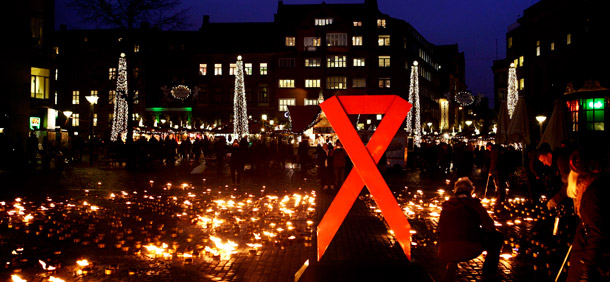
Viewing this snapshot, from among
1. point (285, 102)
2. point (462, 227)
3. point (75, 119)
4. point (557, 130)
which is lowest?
point (462, 227)

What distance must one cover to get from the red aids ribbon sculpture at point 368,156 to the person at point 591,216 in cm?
168

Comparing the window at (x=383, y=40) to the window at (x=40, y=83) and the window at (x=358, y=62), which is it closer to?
the window at (x=358, y=62)

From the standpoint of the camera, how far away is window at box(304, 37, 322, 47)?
66.1 meters

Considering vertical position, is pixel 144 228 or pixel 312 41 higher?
pixel 312 41

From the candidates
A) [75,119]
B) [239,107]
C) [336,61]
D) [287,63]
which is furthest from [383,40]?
[75,119]

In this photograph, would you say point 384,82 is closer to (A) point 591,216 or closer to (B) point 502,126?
(B) point 502,126

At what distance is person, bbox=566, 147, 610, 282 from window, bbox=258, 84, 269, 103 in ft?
207

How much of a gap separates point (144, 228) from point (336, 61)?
57.3 m

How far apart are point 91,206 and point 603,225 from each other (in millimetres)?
12153

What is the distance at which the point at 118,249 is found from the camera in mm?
8578

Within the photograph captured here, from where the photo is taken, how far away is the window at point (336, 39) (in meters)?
65.9

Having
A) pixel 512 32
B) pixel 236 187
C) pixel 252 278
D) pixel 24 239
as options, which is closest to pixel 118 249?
pixel 24 239

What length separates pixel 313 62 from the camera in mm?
66375

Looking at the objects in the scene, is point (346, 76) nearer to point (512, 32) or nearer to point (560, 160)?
point (512, 32)
